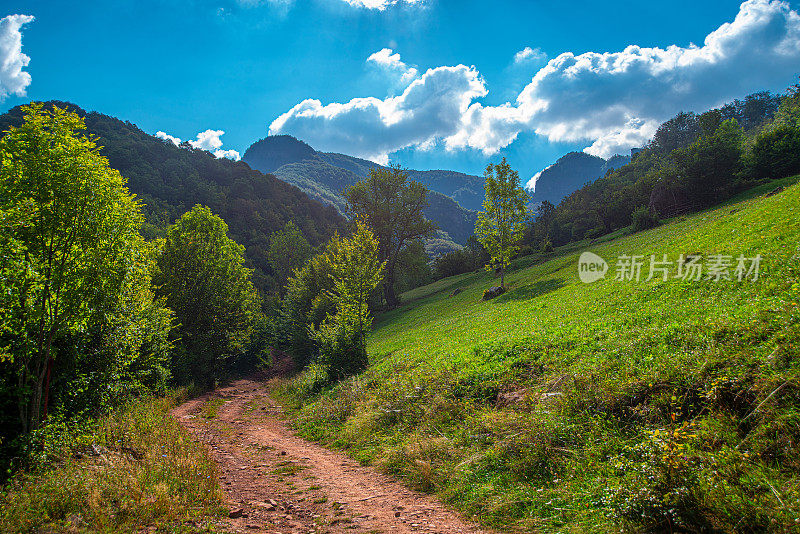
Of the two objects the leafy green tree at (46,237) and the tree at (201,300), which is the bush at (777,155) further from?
the leafy green tree at (46,237)

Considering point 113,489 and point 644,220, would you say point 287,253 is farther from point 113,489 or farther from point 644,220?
point 113,489

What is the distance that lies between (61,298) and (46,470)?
4.71 metres

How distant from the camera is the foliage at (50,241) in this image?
939 centimetres

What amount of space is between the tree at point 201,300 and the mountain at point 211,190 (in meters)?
57.7

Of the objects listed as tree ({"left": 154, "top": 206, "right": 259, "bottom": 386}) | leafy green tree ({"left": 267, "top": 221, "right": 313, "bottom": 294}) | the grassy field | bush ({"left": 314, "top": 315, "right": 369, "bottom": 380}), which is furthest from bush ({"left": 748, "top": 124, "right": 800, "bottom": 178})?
leafy green tree ({"left": 267, "top": 221, "right": 313, "bottom": 294})

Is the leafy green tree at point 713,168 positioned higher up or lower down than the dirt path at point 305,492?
higher up

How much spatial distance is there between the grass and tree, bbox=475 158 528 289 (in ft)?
110

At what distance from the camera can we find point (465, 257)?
80.2 m

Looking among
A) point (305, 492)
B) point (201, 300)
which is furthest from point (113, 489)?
point (201, 300)

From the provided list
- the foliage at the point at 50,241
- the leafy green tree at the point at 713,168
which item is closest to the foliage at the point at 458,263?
the leafy green tree at the point at 713,168

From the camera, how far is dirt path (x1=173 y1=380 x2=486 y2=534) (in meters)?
6.98

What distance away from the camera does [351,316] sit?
71.1ft

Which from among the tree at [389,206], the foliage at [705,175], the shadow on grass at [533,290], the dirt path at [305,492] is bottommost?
the dirt path at [305,492]

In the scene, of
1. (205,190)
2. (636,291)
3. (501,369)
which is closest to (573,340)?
(501,369)
